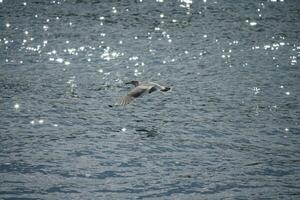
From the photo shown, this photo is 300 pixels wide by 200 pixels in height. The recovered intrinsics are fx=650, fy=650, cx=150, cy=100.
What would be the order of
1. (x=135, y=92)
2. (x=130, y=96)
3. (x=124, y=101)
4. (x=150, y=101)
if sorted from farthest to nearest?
(x=150, y=101) < (x=135, y=92) < (x=130, y=96) < (x=124, y=101)

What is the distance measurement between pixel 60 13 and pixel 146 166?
17694 mm

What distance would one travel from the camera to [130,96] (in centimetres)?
1827

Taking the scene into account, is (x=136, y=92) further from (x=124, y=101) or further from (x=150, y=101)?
(x=150, y=101)

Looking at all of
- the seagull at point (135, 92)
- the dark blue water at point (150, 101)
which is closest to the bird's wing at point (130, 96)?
the seagull at point (135, 92)

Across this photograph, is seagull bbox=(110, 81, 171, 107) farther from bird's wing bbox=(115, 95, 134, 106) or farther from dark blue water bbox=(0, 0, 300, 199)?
dark blue water bbox=(0, 0, 300, 199)

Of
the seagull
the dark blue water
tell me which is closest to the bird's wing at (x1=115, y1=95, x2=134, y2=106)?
the seagull

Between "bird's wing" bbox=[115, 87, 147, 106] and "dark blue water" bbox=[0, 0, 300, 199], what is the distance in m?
1.58

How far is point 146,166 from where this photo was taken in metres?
17.8

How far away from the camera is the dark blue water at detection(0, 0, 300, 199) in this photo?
17.2m

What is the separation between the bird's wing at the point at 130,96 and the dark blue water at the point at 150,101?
5.19ft

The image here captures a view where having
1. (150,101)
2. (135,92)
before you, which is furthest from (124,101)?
(150,101)

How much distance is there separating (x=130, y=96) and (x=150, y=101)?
4.91m

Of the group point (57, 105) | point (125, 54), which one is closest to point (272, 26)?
point (125, 54)

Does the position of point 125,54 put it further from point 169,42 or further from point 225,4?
point 225,4
